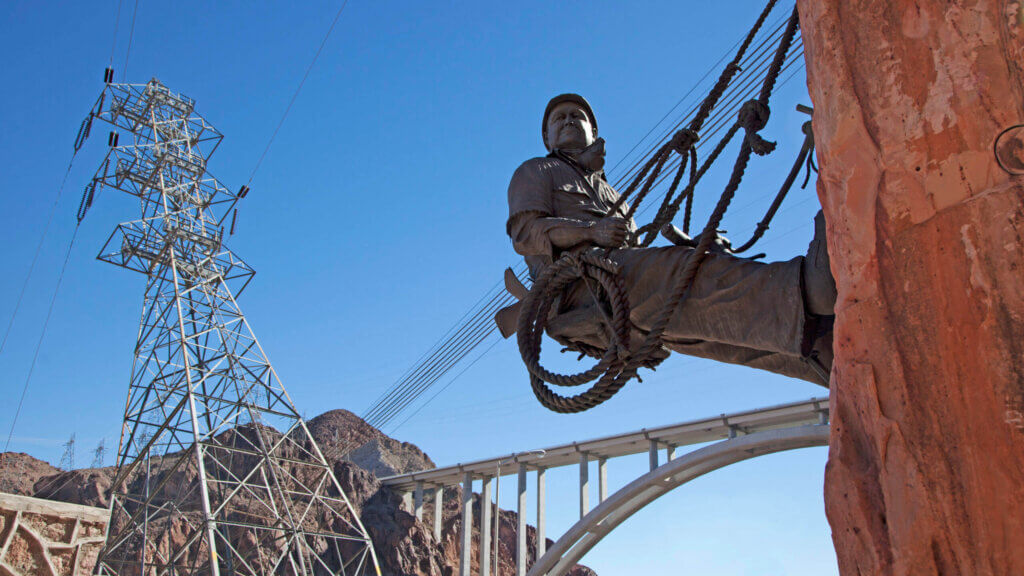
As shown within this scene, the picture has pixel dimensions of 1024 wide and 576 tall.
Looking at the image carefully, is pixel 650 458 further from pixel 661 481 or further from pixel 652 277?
pixel 652 277

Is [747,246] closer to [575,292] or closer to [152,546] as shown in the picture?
[575,292]

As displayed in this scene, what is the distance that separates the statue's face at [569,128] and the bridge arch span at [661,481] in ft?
19.9

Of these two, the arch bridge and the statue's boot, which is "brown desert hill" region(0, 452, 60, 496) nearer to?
the arch bridge

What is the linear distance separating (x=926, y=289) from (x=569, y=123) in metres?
3.45

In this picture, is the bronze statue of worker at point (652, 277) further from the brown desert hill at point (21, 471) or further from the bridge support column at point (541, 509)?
the brown desert hill at point (21, 471)

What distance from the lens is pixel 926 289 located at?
8.07ft

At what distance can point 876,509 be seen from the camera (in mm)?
2492

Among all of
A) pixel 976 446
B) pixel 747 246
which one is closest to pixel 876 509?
pixel 976 446

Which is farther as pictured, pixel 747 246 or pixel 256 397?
pixel 256 397

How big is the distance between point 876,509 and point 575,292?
2464 millimetres

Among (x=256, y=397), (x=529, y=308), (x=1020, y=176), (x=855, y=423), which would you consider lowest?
(x=855, y=423)

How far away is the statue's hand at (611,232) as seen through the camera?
441cm

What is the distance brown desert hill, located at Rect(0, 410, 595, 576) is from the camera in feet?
95.7

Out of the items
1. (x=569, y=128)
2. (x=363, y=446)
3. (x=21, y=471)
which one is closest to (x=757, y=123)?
(x=569, y=128)
